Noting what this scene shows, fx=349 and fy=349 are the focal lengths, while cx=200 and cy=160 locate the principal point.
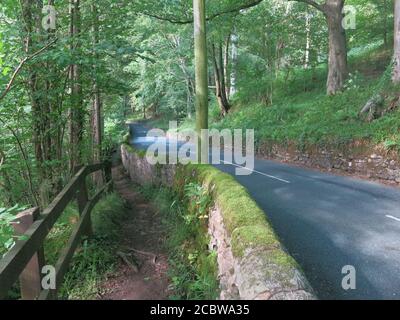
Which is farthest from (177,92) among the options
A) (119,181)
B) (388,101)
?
(388,101)

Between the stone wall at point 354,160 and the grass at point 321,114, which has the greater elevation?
the grass at point 321,114

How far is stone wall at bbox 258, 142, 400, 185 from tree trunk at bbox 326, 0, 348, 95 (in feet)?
13.6

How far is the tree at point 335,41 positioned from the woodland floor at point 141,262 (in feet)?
39.0

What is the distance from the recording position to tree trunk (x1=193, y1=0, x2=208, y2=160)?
839cm

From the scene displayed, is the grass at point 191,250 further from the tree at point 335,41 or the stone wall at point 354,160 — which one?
the tree at point 335,41

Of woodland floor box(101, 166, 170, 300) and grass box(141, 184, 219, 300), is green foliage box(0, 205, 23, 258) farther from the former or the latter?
grass box(141, 184, 219, 300)

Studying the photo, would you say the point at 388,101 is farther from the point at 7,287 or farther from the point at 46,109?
Answer: the point at 7,287

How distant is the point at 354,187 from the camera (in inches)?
387

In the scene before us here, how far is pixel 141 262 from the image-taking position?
242 inches

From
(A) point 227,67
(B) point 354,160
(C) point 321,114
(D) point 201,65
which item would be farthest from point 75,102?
(A) point 227,67

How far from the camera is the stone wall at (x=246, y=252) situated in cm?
274

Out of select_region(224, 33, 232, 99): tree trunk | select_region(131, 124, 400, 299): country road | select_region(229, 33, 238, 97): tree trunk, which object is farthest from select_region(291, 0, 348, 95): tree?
select_region(224, 33, 232, 99): tree trunk

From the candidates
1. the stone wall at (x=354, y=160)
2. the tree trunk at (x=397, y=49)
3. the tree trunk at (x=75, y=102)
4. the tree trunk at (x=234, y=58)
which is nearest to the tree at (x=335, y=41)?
the tree trunk at (x=397, y=49)
